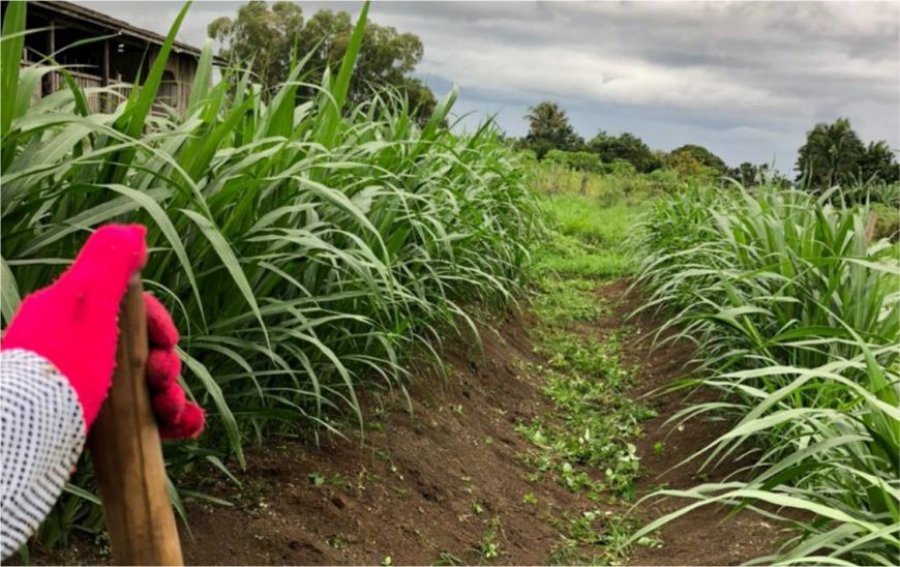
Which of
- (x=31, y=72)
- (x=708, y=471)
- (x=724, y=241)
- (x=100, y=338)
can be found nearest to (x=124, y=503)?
(x=100, y=338)

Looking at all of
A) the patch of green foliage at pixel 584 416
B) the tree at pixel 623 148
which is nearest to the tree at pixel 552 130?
the tree at pixel 623 148

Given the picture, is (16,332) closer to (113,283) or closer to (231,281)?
(113,283)

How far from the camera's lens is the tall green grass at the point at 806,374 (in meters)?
1.69

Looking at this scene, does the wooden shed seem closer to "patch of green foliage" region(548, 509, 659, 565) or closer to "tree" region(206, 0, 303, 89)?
"tree" region(206, 0, 303, 89)

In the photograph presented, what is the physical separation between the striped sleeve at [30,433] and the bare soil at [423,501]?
0.96 m

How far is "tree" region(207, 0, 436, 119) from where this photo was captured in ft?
9.06

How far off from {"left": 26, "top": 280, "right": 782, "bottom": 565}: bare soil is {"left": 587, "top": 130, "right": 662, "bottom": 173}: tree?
2971 centimetres

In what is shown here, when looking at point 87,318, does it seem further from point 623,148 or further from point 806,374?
point 623,148

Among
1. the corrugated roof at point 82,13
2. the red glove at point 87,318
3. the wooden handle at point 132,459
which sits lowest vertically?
the wooden handle at point 132,459

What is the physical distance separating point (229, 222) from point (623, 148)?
32544 millimetres

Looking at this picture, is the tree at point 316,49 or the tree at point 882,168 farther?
the tree at point 882,168

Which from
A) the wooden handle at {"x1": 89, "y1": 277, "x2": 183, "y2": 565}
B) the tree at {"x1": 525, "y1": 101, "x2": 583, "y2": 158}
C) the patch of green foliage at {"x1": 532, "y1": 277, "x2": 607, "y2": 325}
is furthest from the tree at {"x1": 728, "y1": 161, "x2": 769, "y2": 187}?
the tree at {"x1": 525, "y1": 101, "x2": 583, "y2": 158}

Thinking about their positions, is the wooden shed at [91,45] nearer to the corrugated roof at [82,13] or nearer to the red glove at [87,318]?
the corrugated roof at [82,13]

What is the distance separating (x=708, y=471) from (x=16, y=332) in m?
2.52
